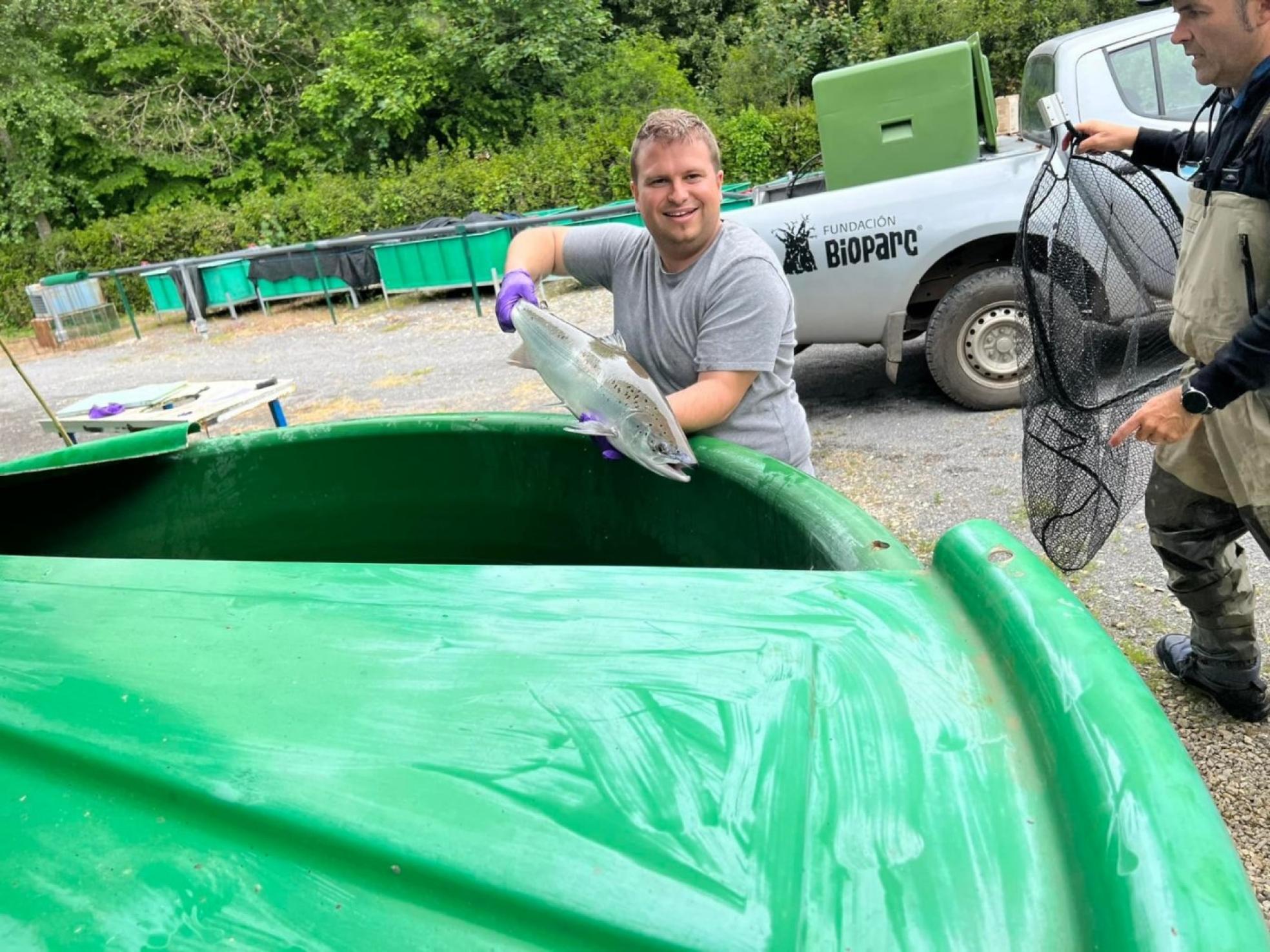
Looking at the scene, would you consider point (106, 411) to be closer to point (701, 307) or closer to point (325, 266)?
point (701, 307)

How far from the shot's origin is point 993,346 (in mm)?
4938

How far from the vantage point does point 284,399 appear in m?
8.58

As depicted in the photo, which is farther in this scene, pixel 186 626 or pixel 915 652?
pixel 186 626

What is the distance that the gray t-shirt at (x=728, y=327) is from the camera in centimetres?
208

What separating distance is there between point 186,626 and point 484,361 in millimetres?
7851

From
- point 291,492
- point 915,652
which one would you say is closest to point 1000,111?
point 291,492

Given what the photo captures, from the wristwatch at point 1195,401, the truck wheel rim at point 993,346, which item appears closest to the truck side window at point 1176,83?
the truck wheel rim at point 993,346

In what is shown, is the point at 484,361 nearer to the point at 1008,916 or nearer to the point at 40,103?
the point at 1008,916

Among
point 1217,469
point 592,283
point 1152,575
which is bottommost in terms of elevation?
point 1152,575

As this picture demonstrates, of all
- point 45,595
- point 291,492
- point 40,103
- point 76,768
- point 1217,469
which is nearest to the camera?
point 76,768

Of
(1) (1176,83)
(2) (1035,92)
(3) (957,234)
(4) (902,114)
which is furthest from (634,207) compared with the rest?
(1) (1176,83)

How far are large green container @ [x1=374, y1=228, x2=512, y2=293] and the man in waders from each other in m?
10.2

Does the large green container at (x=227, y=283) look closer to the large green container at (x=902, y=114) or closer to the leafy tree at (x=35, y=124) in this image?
the leafy tree at (x=35, y=124)

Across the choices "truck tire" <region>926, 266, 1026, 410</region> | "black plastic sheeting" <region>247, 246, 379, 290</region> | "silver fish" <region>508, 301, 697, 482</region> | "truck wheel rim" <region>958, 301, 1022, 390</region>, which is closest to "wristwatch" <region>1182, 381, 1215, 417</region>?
"silver fish" <region>508, 301, 697, 482</region>
